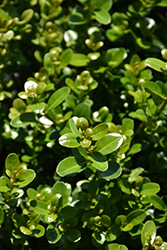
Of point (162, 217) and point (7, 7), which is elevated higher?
point (7, 7)

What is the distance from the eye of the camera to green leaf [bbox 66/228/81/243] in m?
1.35

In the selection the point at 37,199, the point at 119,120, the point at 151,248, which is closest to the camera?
the point at 151,248

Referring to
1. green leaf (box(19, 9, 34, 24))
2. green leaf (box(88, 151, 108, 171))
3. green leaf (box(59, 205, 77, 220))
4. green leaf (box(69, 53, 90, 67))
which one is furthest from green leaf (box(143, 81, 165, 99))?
green leaf (box(19, 9, 34, 24))

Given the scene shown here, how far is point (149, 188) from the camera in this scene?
1.44m

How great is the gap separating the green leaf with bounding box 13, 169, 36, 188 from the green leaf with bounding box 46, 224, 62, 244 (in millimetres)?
221

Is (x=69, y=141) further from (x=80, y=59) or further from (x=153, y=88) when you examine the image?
(x=80, y=59)

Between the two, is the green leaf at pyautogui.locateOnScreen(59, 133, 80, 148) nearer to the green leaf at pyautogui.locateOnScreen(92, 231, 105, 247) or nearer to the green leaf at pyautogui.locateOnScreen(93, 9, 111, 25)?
the green leaf at pyautogui.locateOnScreen(92, 231, 105, 247)

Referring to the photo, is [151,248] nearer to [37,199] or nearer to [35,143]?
[37,199]

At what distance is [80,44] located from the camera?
1880 millimetres

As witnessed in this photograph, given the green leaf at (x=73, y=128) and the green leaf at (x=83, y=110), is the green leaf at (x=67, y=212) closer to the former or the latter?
the green leaf at (x=73, y=128)

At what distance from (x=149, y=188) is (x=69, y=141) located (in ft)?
1.56

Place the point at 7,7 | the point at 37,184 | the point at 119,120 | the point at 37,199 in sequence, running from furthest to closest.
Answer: the point at 7,7 → the point at 119,120 → the point at 37,184 → the point at 37,199

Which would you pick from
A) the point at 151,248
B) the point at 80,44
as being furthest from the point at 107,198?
the point at 80,44

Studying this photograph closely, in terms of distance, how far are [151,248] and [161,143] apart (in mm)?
549
